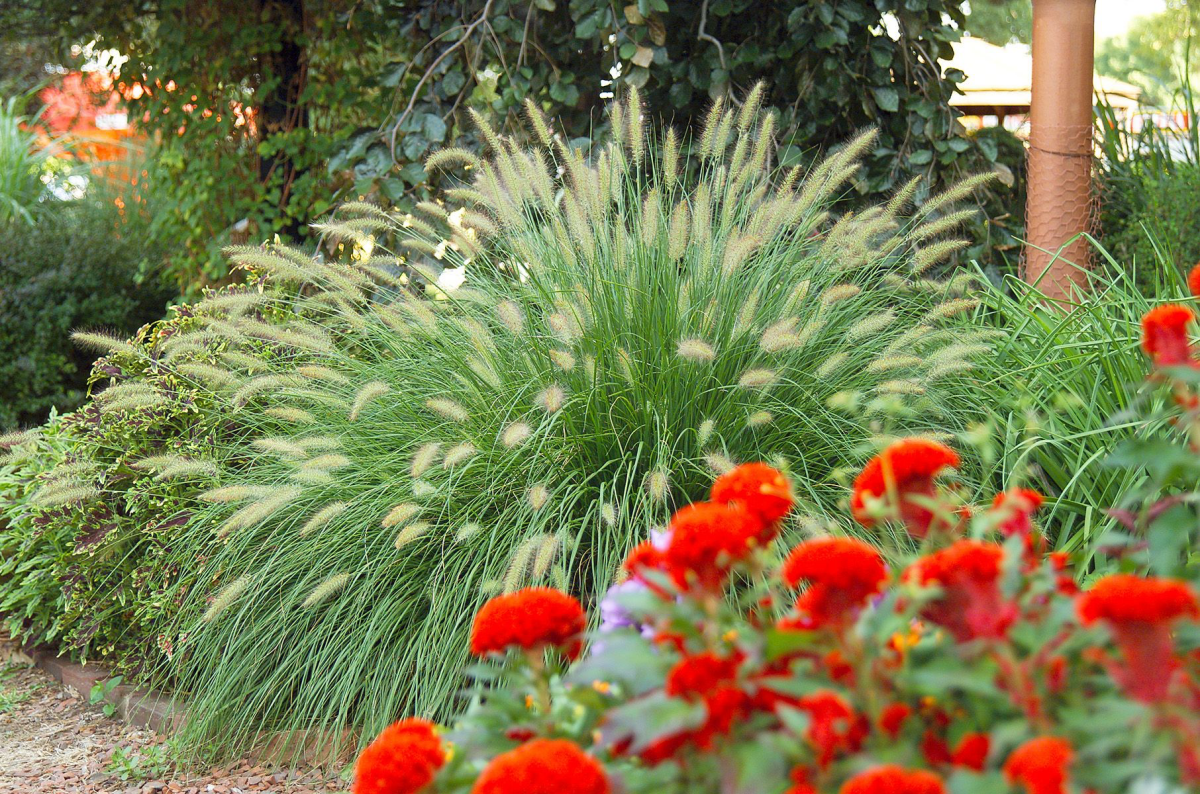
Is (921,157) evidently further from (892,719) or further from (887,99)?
(892,719)

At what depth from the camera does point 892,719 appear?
74 cm

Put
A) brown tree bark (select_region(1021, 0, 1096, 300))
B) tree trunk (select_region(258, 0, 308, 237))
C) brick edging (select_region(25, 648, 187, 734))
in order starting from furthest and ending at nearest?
tree trunk (select_region(258, 0, 308, 237)), brown tree bark (select_region(1021, 0, 1096, 300)), brick edging (select_region(25, 648, 187, 734))

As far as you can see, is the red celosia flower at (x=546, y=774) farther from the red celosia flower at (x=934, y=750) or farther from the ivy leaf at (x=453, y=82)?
the ivy leaf at (x=453, y=82)

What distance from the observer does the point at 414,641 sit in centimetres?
228

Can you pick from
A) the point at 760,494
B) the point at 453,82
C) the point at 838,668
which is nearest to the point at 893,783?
the point at 838,668

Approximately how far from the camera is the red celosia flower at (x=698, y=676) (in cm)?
75


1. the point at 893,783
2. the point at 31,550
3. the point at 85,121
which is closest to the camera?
the point at 893,783

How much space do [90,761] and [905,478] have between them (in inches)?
95.2

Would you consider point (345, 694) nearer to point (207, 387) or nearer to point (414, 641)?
point (414, 641)

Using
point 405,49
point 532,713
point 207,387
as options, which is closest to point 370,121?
point 405,49

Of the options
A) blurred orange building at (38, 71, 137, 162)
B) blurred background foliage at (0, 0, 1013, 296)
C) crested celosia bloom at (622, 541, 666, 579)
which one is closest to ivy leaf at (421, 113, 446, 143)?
blurred background foliage at (0, 0, 1013, 296)

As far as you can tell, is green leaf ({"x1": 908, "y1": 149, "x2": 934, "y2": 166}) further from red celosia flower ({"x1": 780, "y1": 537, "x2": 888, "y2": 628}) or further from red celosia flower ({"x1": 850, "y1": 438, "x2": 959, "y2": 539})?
red celosia flower ({"x1": 780, "y1": 537, "x2": 888, "y2": 628})

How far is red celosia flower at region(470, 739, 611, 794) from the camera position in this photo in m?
0.67

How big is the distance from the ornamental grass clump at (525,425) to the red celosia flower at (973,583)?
49.9 inches
